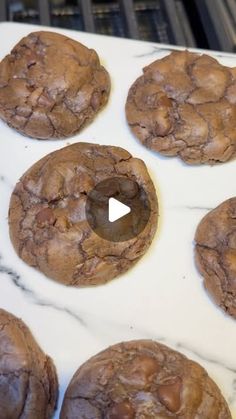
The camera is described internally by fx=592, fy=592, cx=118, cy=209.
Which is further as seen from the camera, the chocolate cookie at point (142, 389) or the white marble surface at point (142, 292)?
the white marble surface at point (142, 292)

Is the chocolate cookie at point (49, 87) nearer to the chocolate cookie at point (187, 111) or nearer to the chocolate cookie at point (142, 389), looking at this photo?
the chocolate cookie at point (187, 111)

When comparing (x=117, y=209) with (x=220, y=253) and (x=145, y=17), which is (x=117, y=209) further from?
(x=145, y=17)

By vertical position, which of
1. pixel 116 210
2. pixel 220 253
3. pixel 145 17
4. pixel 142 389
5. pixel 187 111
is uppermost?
pixel 145 17

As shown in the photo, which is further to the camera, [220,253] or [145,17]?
[145,17]

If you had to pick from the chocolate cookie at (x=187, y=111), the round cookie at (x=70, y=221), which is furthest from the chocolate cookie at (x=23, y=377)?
the chocolate cookie at (x=187, y=111)

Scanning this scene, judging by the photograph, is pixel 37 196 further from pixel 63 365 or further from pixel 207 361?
pixel 207 361

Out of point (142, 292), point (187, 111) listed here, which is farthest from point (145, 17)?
point (142, 292)

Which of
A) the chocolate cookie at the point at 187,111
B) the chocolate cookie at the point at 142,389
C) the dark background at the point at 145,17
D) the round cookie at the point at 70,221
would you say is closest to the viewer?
the chocolate cookie at the point at 142,389

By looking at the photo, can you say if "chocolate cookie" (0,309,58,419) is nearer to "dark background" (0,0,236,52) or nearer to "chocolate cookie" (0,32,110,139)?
"chocolate cookie" (0,32,110,139)
